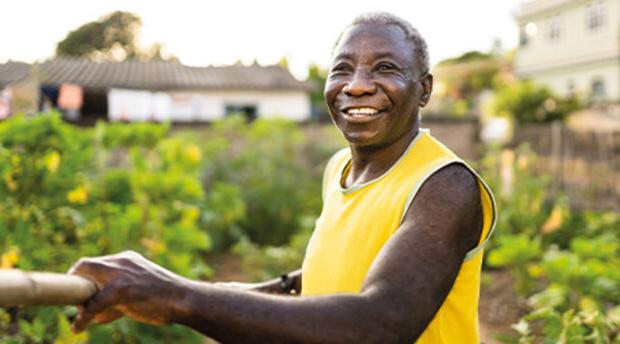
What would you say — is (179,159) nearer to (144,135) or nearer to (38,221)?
(144,135)

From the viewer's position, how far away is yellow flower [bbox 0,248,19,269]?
2.90m

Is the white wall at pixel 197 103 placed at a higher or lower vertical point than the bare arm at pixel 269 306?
lower

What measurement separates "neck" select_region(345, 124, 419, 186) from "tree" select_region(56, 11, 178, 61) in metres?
40.5

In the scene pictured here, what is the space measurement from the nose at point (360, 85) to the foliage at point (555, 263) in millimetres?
1567

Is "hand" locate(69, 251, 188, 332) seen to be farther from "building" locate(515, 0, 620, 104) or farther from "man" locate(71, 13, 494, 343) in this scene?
"building" locate(515, 0, 620, 104)

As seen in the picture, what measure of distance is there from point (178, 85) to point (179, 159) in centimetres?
1718

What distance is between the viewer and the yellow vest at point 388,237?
1369 millimetres

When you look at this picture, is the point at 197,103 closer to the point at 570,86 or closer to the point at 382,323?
the point at 570,86

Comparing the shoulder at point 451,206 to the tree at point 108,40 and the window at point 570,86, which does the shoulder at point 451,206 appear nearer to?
the window at point 570,86

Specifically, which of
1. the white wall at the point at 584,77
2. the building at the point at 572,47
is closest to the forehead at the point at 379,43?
the white wall at the point at 584,77

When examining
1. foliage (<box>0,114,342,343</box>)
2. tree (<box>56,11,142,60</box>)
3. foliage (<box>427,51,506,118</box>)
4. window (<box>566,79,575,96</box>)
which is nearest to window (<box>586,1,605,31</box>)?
window (<box>566,79,575,96</box>)

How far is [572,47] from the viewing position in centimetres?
2308

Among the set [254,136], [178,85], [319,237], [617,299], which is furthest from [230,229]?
[178,85]

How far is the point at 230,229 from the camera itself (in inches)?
301
